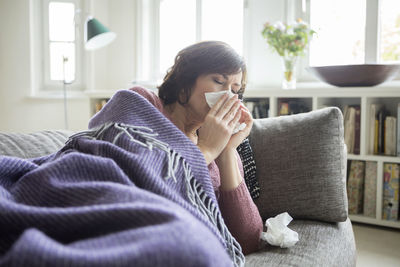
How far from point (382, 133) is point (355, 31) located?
1.01 m

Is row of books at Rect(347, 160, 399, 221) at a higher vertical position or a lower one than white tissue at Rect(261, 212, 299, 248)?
lower

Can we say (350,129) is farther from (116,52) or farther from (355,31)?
(116,52)

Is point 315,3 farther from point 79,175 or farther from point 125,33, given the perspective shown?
point 79,175

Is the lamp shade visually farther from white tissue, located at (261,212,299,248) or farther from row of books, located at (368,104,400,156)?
white tissue, located at (261,212,299,248)

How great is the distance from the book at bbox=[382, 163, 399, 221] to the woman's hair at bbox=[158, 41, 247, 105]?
166 centimetres

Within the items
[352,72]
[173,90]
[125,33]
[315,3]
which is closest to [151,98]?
[173,90]

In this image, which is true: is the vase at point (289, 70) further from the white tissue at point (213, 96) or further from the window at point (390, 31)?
the white tissue at point (213, 96)

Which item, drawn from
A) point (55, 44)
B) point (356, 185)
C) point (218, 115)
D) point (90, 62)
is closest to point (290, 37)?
point (356, 185)

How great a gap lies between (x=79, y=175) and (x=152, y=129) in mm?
277

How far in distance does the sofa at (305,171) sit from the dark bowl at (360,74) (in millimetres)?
1252

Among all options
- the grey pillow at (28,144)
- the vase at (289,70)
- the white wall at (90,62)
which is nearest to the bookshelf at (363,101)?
the vase at (289,70)

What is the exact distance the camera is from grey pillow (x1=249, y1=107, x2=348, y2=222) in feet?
4.67

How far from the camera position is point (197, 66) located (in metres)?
1.34

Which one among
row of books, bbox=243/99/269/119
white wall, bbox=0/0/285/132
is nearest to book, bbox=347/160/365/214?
row of books, bbox=243/99/269/119
